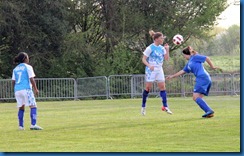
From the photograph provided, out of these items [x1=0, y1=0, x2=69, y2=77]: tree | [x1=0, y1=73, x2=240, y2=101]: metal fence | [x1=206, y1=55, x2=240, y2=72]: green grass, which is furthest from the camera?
[x1=206, y1=55, x2=240, y2=72]: green grass

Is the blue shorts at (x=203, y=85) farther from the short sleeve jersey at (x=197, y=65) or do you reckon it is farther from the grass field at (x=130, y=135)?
the grass field at (x=130, y=135)

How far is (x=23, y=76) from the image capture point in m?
16.2

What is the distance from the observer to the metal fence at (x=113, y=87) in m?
39.6

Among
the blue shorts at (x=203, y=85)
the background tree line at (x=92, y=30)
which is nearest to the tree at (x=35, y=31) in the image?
the background tree line at (x=92, y=30)

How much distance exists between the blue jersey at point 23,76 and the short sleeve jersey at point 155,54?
3966mm

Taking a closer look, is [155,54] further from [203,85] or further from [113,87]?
[113,87]

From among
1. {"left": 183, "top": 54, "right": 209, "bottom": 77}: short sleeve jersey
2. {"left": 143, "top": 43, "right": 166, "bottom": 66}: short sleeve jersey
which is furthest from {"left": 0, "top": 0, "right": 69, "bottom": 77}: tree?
{"left": 183, "top": 54, "right": 209, "bottom": 77}: short sleeve jersey

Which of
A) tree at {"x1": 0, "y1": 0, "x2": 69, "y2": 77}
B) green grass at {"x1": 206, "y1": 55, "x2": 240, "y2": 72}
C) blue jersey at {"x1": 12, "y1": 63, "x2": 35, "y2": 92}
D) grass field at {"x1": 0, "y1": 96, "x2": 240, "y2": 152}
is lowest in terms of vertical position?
grass field at {"x1": 0, "y1": 96, "x2": 240, "y2": 152}

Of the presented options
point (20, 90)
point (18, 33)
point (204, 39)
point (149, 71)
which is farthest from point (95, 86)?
point (20, 90)

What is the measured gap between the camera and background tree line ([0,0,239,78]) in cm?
4597

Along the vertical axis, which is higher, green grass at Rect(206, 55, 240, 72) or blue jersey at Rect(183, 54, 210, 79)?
green grass at Rect(206, 55, 240, 72)

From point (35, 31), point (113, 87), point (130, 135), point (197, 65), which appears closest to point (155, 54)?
point (197, 65)

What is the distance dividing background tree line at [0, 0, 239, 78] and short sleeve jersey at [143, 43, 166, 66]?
2621 centimetres

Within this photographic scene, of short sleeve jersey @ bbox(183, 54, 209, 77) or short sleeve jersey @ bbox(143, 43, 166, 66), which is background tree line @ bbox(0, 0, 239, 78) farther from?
short sleeve jersey @ bbox(183, 54, 209, 77)
